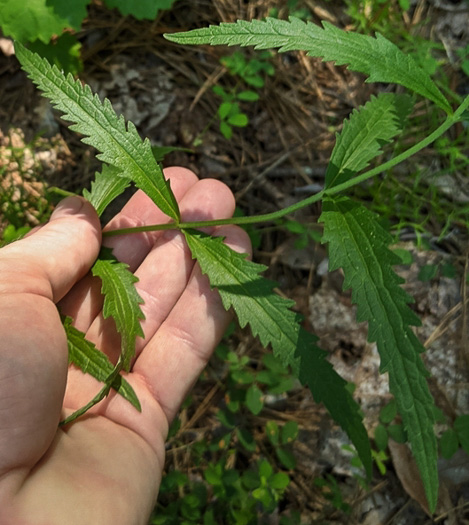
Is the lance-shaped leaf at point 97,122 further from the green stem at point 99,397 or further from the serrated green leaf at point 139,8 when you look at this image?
the serrated green leaf at point 139,8

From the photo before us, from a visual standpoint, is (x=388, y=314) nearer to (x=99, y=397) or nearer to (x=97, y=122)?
(x=99, y=397)

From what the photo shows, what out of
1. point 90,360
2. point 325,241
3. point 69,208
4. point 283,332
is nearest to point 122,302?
point 90,360

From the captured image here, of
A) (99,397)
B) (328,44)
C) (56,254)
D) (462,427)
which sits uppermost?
(328,44)

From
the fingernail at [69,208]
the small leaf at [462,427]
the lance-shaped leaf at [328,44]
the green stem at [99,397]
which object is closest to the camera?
the lance-shaped leaf at [328,44]

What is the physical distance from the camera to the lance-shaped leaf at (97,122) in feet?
6.19

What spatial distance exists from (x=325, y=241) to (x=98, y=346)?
1.06 m

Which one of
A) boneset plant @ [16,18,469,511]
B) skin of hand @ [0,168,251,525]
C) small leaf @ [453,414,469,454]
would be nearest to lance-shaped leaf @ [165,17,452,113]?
boneset plant @ [16,18,469,511]

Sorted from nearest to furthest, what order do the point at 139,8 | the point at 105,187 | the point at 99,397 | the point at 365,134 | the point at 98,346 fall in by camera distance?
the point at 99,397
the point at 365,134
the point at 98,346
the point at 105,187
the point at 139,8

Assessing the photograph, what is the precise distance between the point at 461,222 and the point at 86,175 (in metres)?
2.24

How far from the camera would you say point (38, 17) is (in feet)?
9.15

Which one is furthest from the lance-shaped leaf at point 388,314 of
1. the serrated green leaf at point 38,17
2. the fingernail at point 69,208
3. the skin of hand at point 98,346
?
the serrated green leaf at point 38,17

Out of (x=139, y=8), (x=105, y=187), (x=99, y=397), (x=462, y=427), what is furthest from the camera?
(x=139, y=8)

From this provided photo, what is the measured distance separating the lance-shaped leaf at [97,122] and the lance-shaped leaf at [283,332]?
426mm

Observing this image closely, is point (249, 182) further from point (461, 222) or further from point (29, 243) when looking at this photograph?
point (29, 243)
